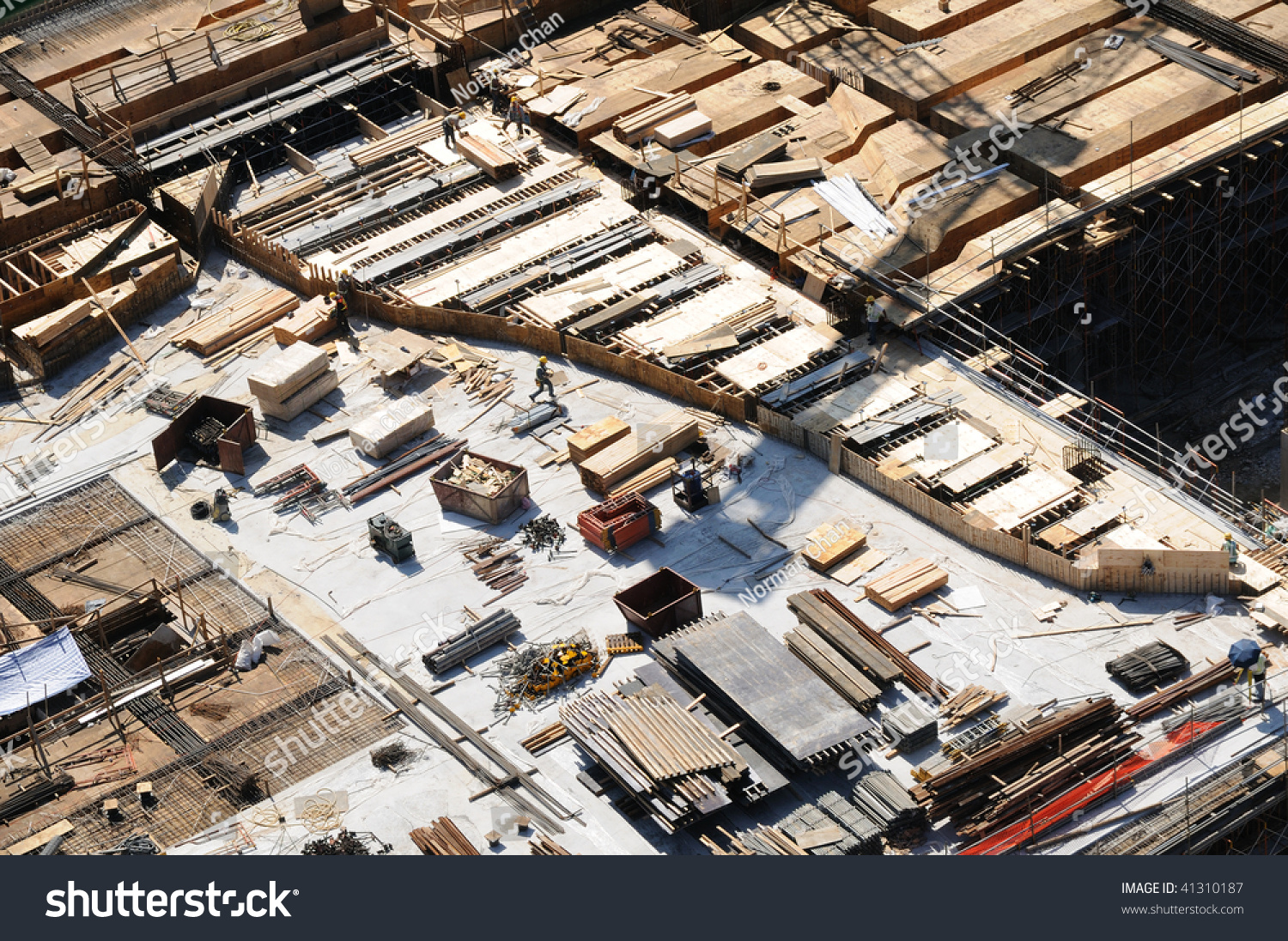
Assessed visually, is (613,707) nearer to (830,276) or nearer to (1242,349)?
(830,276)

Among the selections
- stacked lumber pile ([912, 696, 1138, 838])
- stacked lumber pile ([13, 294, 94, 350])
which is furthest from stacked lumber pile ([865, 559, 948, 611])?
stacked lumber pile ([13, 294, 94, 350])

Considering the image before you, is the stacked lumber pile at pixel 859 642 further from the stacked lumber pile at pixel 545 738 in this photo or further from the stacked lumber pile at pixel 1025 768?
the stacked lumber pile at pixel 545 738

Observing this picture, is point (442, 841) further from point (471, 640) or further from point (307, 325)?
Result: point (307, 325)

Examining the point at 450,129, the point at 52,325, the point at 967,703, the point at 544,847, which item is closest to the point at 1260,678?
the point at 967,703

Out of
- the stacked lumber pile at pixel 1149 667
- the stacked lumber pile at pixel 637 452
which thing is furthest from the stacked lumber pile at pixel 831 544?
the stacked lumber pile at pixel 1149 667
